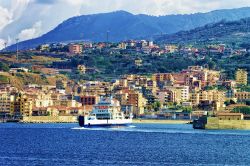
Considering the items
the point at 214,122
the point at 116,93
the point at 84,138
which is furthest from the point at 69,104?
the point at 84,138

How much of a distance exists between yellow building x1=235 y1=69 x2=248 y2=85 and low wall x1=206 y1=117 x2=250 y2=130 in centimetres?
8191

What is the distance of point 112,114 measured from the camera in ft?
378

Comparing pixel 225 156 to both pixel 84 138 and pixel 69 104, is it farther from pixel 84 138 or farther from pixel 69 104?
pixel 69 104

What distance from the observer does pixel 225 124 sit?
347 feet

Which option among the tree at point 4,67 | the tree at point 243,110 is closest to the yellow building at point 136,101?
the tree at point 243,110

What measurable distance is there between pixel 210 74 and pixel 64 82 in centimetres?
2923

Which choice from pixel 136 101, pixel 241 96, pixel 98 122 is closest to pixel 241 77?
pixel 241 96

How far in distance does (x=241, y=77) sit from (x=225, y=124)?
88.1m

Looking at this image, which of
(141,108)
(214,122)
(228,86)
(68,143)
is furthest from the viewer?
(228,86)

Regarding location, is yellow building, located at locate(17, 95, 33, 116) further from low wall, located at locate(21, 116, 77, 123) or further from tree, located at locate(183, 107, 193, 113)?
tree, located at locate(183, 107, 193, 113)

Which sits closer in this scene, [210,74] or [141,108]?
[141,108]

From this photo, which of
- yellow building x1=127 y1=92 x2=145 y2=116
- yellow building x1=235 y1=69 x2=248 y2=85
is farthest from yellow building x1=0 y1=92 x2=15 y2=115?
yellow building x1=235 y1=69 x2=248 y2=85

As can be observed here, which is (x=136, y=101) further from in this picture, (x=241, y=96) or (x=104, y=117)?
(x=104, y=117)

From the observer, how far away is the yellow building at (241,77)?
191000 millimetres
